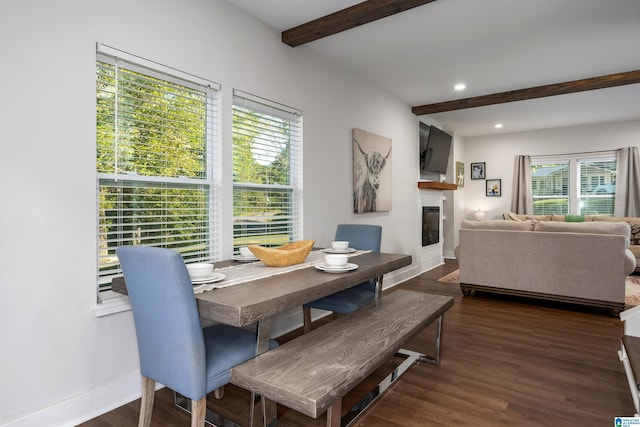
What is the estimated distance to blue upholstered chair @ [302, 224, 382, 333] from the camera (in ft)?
8.55

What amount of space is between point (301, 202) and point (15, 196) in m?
2.11

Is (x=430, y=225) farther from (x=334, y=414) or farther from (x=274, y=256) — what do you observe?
(x=334, y=414)

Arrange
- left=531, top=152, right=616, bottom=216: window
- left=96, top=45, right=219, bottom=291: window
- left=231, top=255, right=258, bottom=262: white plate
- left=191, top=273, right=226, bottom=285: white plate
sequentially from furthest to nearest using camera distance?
left=531, top=152, right=616, bottom=216: window < left=231, top=255, right=258, bottom=262: white plate < left=96, top=45, right=219, bottom=291: window < left=191, top=273, right=226, bottom=285: white plate

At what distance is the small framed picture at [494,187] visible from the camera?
7.77 m

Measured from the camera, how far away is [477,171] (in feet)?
26.3

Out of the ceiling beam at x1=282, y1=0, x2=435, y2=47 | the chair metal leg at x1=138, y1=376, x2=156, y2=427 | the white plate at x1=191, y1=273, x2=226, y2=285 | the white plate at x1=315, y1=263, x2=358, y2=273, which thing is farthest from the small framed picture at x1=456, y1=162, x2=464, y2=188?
the chair metal leg at x1=138, y1=376, x2=156, y2=427

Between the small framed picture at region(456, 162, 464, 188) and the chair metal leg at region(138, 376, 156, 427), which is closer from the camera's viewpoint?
the chair metal leg at region(138, 376, 156, 427)

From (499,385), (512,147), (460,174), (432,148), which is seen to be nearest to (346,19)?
(499,385)

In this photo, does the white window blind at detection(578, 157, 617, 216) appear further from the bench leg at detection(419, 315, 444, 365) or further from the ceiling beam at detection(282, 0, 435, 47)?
the ceiling beam at detection(282, 0, 435, 47)

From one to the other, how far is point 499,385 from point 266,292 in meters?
1.62

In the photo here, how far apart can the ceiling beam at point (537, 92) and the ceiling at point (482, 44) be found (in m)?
0.08

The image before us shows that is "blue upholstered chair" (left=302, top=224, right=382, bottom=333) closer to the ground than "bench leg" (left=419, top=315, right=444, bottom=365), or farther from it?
farther from it

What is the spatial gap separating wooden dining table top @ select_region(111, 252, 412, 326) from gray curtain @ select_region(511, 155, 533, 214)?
244 inches

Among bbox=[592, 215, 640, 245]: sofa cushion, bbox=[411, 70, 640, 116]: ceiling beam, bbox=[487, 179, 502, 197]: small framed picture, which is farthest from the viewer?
bbox=[487, 179, 502, 197]: small framed picture
